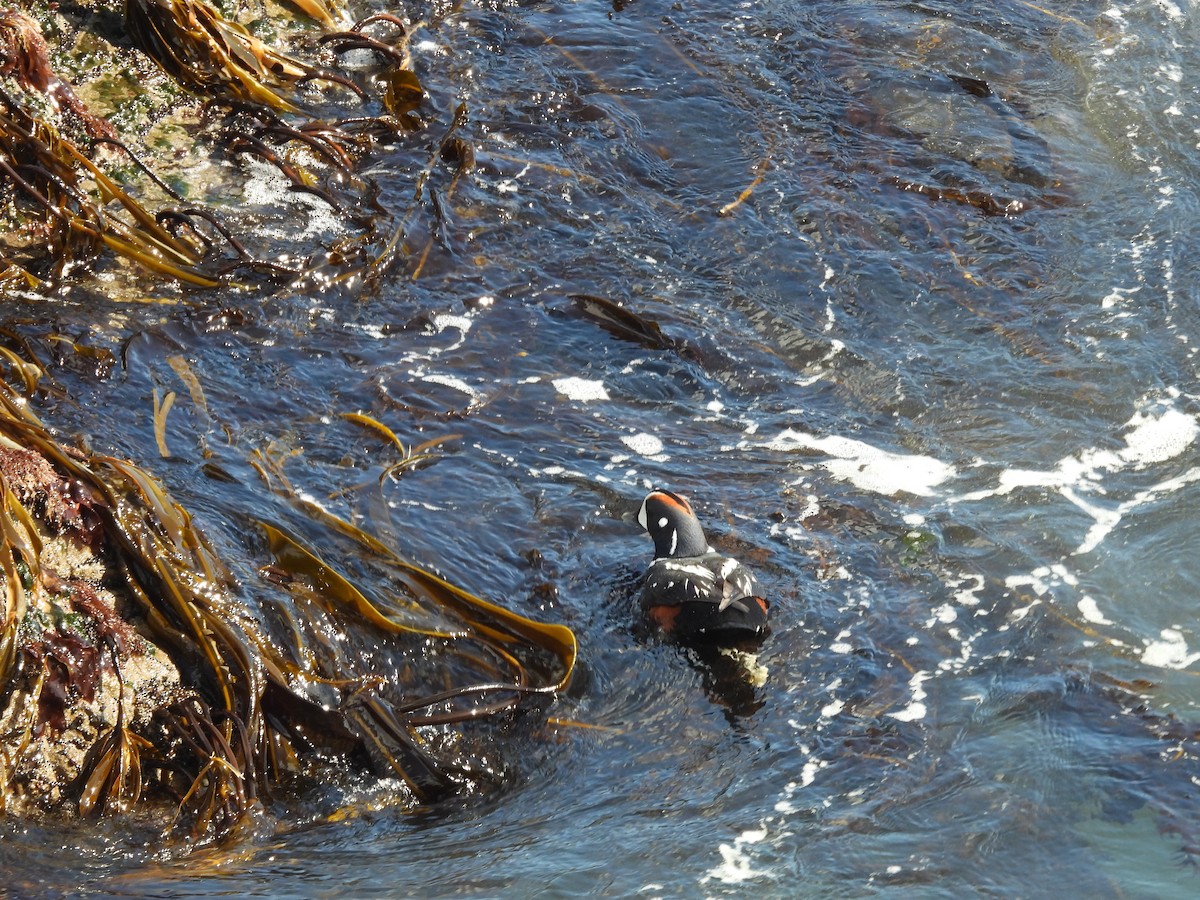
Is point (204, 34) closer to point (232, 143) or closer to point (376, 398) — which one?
point (232, 143)

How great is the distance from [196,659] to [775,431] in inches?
115

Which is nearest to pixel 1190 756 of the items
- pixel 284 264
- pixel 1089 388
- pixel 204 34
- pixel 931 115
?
pixel 1089 388

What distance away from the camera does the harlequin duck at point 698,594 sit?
456 centimetres

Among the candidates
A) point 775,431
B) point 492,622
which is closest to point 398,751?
point 492,622

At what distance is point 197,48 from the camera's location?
7.22 metres

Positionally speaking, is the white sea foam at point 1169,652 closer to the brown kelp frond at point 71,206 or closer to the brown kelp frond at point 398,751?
the brown kelp frond at point 398,751

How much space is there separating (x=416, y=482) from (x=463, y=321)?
1.28m

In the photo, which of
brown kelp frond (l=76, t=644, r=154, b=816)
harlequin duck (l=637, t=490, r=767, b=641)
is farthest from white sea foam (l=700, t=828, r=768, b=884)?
brown kelp frond (l=76, t=644, r=154, b=816)

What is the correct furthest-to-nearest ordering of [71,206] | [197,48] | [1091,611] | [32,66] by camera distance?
1. [197,48]
2. [32,66]
3. [71,206]
4. [1091,611]

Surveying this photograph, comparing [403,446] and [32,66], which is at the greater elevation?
[32,66]

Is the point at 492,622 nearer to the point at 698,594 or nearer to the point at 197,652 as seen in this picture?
the point at 698,594

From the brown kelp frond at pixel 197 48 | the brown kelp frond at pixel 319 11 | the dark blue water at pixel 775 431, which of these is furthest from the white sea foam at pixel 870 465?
the brown kelp frond at pixel 319 11

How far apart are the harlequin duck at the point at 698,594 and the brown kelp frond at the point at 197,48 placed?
4.15 m

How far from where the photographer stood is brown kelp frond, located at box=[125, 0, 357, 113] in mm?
7176
